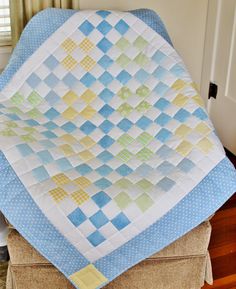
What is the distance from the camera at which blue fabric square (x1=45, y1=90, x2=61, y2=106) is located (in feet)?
6.75

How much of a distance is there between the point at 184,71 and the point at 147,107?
23 centimetres

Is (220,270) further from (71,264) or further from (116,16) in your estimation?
(116,16)

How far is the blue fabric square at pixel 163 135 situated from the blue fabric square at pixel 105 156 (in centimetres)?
20

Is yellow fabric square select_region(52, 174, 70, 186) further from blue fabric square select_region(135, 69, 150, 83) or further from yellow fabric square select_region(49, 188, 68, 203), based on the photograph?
blue fabric square select_region(135, 69, 150, 83)

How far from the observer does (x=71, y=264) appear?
159 centimetres

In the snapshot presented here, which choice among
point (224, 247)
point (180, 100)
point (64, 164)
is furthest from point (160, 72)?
point (224, 247)

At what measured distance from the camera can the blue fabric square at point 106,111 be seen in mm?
2002

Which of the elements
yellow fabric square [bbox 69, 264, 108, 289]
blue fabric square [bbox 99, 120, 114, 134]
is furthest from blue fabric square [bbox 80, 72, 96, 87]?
→ yellow fabric square [bbox 69, 264, 108, 289]

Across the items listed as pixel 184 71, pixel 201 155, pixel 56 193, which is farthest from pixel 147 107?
pixel 56 193

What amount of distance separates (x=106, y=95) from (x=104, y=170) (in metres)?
0.44

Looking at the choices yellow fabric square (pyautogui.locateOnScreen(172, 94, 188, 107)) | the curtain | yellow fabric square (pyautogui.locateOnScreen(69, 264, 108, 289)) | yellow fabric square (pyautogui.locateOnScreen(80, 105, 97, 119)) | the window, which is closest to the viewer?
yellow fabric square (pyautogui.locateOnScreen(69, 264, 108, 289))

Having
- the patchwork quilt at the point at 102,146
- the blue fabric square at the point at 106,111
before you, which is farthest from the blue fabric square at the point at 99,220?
the blue fabric square at the point at 106,111

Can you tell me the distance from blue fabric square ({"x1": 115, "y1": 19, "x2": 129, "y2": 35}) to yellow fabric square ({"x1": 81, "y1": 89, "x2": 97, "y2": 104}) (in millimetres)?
322

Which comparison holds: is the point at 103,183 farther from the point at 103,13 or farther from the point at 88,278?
the point at 103,13
